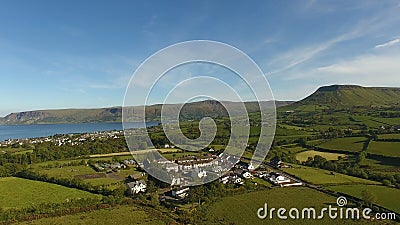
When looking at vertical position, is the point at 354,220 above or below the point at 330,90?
below

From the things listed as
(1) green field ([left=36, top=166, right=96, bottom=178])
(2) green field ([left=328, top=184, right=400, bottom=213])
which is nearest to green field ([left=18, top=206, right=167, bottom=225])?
(1) green field ([left=36, top=166, right=96, bottom=178])

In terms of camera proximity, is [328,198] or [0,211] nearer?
[0,211]

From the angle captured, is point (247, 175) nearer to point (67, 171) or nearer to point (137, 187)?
point (137, 187)

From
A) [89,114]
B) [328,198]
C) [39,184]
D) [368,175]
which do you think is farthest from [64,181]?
[89,114]

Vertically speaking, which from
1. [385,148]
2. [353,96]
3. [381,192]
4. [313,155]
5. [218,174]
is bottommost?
[381,192]

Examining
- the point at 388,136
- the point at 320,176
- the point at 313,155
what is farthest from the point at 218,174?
the point at 388,136

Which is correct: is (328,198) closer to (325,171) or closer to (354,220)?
(354,220)
